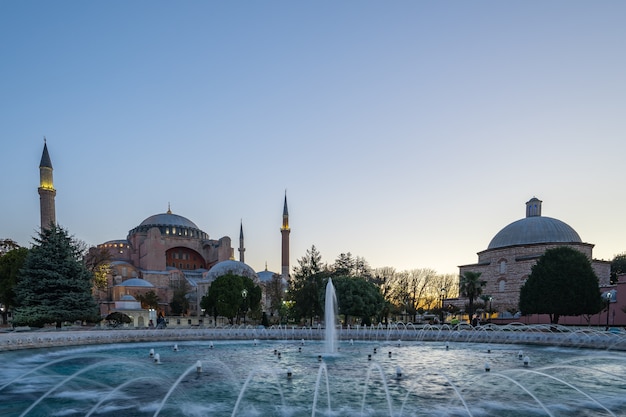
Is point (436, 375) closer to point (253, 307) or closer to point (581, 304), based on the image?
point (581, 304)

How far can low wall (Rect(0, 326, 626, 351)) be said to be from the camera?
17.0 meters

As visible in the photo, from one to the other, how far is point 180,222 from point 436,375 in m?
77.2

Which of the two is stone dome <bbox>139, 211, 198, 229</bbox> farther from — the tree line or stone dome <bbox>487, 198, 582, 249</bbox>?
stone dome <bbox>487, 198, 582, 249</bbox>

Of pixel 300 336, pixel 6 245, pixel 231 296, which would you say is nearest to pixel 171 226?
pixel 6 245

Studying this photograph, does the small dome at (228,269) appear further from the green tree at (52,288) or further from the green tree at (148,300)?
the green tree at (52,288)

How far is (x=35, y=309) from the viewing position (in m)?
23.4

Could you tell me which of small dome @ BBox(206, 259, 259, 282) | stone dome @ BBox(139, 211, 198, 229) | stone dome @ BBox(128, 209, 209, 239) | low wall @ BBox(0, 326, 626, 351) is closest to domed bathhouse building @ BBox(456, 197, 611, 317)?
low wall @ BBox(0, 326, 626, 351)

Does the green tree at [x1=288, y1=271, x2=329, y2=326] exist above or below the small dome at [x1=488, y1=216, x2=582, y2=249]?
below

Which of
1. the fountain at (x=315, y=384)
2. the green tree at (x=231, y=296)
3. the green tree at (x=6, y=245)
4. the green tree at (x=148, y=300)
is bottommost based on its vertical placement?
the green tree at (x=148, y=300)

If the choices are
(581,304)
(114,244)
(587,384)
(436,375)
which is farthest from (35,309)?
(114,244)

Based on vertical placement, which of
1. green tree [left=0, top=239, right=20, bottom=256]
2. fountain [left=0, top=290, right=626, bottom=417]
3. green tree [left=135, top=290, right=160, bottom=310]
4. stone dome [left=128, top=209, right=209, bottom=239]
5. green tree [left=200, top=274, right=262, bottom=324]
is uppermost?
stone dome [left=128, top=209, right=209, bottom=239]

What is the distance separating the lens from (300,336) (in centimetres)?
2430

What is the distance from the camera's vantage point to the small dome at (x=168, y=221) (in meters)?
79.4

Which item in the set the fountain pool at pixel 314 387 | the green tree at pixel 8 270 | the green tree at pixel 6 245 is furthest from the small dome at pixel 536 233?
the green tree at pixel 6 245
